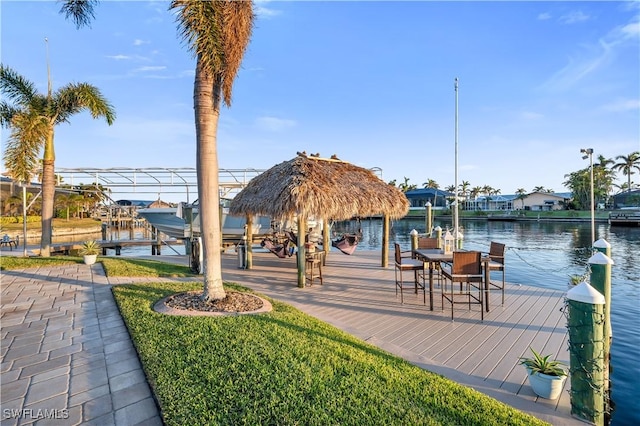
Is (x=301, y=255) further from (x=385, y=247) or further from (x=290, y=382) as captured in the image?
(x=290, y=382)

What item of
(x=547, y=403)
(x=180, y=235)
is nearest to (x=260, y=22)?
(x=547, y=403)

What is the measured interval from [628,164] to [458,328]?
61.7 m

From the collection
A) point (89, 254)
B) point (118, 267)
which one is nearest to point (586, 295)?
point (118, 267)

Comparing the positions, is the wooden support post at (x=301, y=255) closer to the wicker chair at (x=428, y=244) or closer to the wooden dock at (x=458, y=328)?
the wooden dock at (x=458, y=328)

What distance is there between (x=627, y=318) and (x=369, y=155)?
18.1m

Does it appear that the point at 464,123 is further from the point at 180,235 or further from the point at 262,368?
the point at 180,235

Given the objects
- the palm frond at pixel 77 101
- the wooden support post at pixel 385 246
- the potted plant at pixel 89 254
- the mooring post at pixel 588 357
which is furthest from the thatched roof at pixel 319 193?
the palm frond at pixel 77 101

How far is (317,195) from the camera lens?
6.62m

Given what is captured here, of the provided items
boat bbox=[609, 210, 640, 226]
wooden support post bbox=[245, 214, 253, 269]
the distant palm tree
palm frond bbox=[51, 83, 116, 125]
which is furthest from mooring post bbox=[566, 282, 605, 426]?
the distant palm tree

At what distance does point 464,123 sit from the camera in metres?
12.5

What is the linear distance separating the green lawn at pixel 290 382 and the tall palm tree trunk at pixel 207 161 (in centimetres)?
124

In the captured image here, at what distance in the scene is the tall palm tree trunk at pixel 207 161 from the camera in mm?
4418

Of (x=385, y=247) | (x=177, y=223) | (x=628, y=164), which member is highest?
(x=628, y=164)

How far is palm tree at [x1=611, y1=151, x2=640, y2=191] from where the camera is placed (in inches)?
1759
